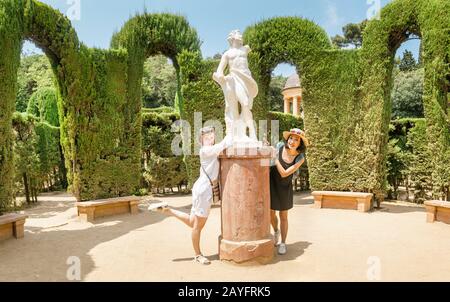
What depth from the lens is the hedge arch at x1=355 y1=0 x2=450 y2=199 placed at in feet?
25.0

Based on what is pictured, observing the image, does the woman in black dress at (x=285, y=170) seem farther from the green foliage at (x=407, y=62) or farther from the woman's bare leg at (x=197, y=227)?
the green foliage at (x=407, y=62)

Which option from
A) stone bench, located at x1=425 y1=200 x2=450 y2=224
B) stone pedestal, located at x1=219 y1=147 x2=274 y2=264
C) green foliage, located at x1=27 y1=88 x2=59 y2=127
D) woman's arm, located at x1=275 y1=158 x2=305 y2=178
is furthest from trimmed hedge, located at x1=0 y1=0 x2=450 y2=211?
green foliage, located at x1=27 y1=88 x2=59 y2=127

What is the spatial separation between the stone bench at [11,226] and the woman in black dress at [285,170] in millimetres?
4701

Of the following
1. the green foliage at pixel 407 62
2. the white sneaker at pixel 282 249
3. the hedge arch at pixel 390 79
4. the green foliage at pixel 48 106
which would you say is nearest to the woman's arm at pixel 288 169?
the white sneaker at pixel 282 249

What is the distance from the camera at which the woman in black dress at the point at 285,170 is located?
512 cm

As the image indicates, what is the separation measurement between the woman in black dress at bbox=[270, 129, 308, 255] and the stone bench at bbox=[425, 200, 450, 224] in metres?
3.92

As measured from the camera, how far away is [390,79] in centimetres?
905

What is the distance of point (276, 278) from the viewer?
424cm

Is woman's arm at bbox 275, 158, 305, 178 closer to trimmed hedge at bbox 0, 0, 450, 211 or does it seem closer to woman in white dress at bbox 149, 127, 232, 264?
woman in white dress at bbox 149, 127, 232, 264

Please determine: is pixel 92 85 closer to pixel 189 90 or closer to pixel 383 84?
pixel 189 90

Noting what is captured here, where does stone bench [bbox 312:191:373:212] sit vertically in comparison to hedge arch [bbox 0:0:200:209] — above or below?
below

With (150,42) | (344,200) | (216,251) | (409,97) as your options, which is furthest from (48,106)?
(409,97)

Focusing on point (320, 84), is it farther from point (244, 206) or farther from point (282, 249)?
point (244, 206)

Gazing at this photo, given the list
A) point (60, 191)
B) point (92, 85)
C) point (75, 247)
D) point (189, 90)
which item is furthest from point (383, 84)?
point (60, 191)
